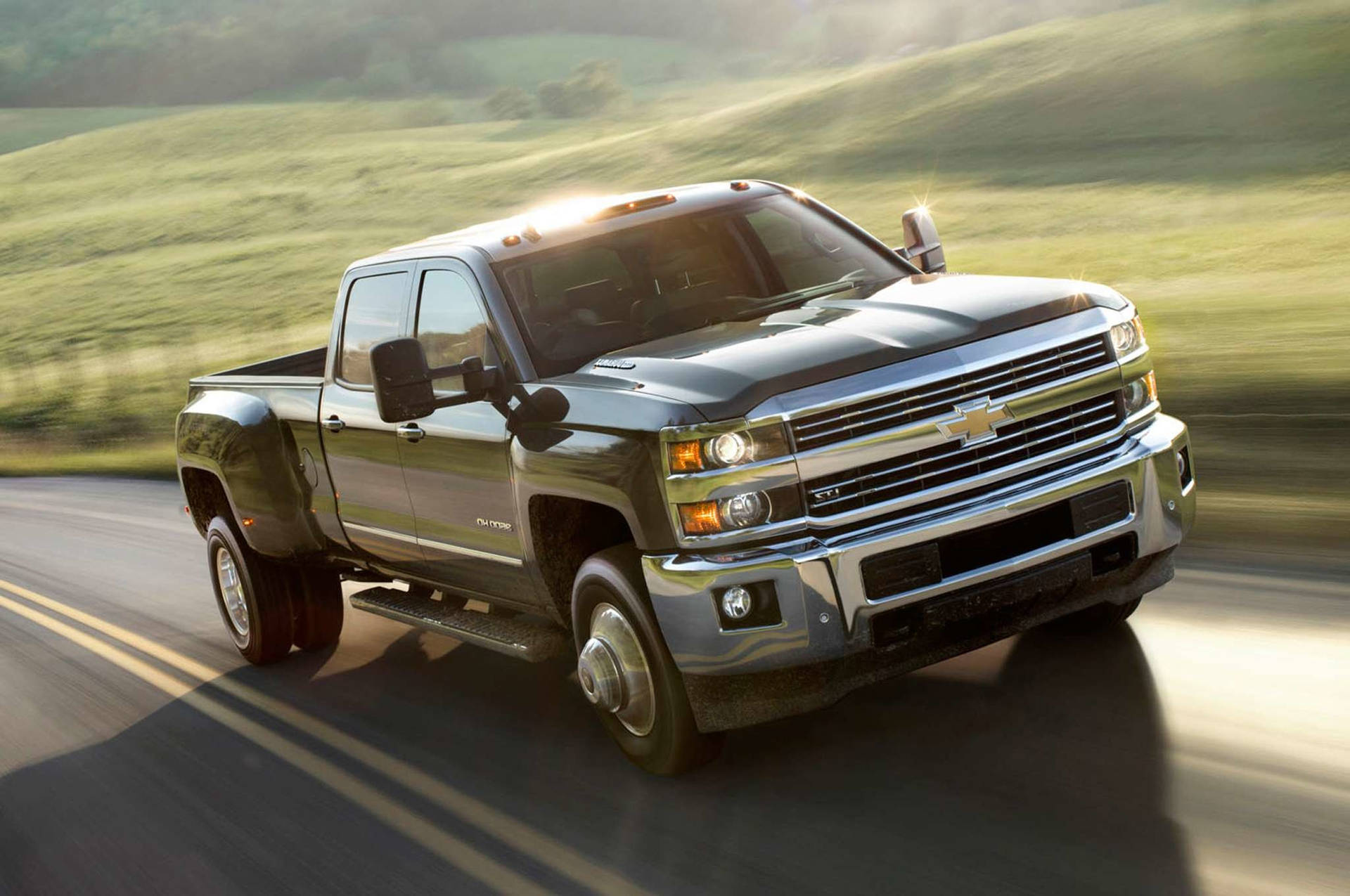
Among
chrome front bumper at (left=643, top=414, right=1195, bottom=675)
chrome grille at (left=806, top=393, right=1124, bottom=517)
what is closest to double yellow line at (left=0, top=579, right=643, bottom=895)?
chrome front bumper at (left=643, top=414, right=1195, bottom=675)

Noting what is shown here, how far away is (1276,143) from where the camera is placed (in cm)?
3416

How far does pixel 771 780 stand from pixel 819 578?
883mm

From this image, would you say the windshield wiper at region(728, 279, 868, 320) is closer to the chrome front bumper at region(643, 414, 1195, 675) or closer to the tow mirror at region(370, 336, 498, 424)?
the tow mirror at region(370, 336, 498, 424)

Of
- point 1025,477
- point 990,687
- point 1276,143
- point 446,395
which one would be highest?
point 446,395

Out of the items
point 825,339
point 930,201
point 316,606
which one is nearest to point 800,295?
point 825,339

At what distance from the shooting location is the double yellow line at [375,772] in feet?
16.5

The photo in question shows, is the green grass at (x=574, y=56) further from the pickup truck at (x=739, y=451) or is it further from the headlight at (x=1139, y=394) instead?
the headlight at (x=1139, y=394)

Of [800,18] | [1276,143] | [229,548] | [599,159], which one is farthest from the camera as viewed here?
[800,18]

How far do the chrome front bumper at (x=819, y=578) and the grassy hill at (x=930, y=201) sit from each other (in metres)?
2.98

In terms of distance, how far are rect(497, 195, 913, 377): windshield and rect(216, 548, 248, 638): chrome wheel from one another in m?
3.06

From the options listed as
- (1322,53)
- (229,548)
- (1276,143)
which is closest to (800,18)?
(1322,53)

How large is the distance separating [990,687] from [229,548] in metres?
4.17

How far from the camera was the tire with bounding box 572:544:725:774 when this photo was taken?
528 cm

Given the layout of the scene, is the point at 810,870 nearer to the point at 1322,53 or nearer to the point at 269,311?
the point at 269,311
